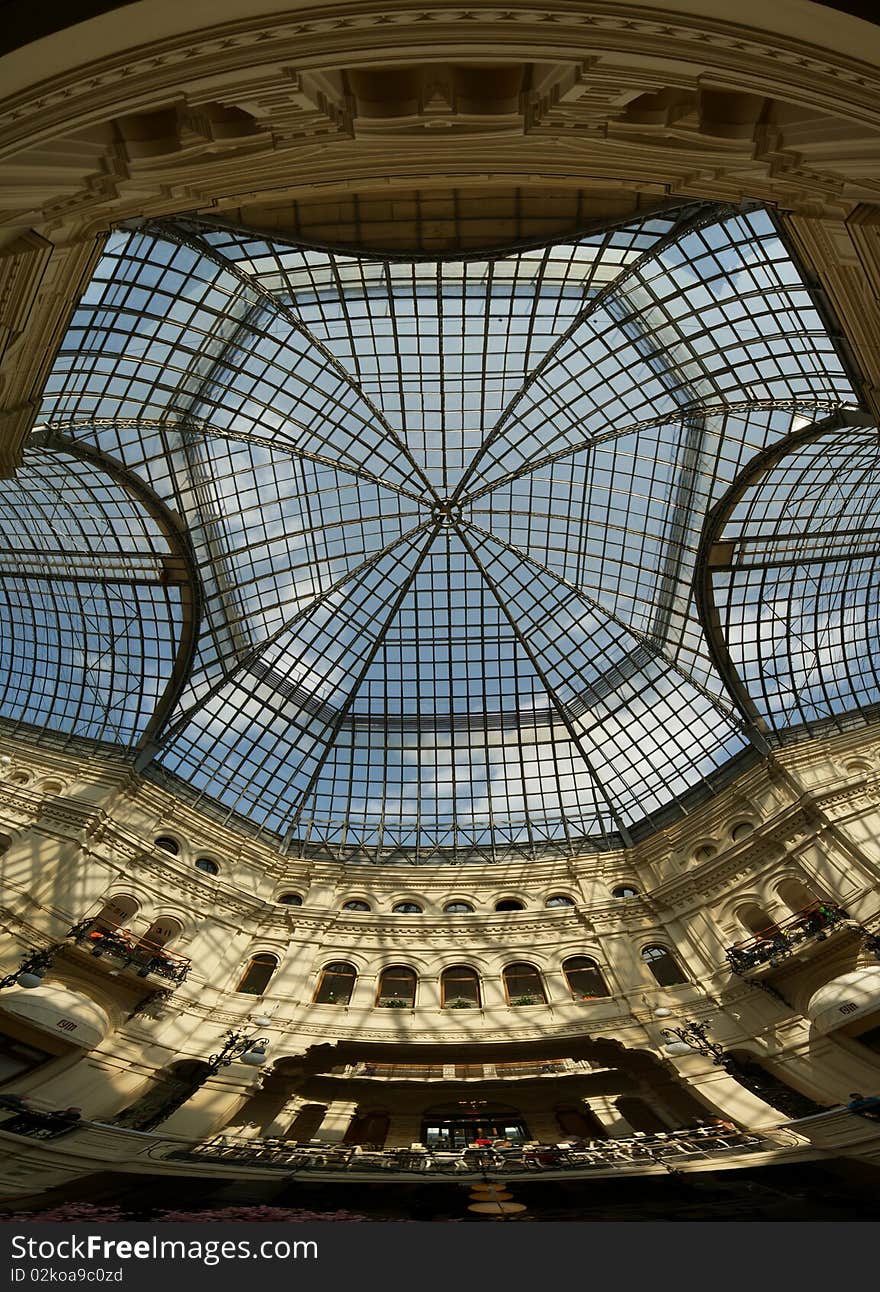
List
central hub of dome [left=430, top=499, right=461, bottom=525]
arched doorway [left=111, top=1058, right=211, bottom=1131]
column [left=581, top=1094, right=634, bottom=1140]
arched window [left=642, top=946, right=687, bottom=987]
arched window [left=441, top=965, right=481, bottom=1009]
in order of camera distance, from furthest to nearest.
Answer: central hub of dome [left=430, top=499, right=461, bottom=525]
arched window [left=441, top=965, right=481, bottom=1009]
arched window [left=642, top=946, right=687, bottom=987]
column [left=581, top=1094, right=634, bottom=1140]
arched doorway [left=111, top=1058, right=211, bottom=1131]

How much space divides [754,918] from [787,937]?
3.67 m

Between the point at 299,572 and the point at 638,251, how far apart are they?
24.1m

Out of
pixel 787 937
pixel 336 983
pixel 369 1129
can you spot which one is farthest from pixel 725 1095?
pixel 336 983

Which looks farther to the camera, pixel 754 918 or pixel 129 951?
pixel 754 918

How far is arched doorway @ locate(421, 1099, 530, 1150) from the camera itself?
A: 28.3 meters

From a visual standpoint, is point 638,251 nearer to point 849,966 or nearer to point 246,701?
point 849,966

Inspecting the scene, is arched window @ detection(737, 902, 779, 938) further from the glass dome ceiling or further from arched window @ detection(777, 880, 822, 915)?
the glass dome ceiling

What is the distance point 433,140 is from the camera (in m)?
10.9

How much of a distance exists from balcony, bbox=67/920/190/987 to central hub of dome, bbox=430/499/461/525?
25872mm

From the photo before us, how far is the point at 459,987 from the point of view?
34969mm

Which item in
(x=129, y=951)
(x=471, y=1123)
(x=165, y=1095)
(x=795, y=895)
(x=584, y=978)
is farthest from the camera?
(x=584, y=978)

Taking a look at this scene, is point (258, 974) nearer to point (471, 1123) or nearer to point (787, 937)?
point (471, 1123)

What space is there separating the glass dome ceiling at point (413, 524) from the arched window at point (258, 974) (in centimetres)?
807

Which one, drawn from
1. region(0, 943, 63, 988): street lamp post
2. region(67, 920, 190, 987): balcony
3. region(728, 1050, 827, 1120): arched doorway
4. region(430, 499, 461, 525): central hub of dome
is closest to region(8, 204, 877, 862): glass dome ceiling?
region(430, 499, 461, 525): central hub of dome
